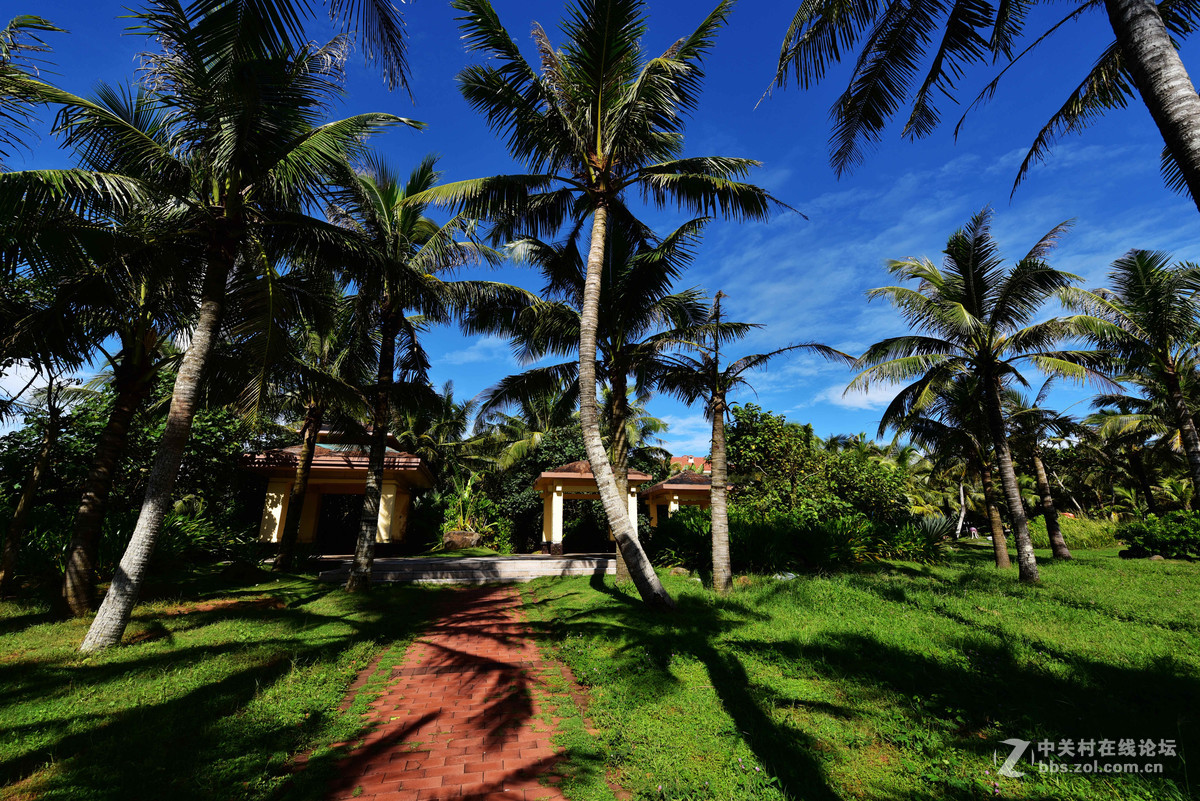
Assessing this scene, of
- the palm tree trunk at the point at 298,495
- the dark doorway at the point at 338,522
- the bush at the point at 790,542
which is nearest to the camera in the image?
the palm tree trunk at the point at 298,495

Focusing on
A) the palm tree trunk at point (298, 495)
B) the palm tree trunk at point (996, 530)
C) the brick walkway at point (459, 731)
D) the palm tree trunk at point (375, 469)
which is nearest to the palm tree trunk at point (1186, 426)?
the palm tree trunk at point (996, 530)

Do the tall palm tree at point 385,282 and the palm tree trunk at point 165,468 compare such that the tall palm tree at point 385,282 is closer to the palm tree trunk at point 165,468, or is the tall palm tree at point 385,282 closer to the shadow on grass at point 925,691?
the palm tree trunk at point 165,468

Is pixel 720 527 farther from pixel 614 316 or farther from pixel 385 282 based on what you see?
pixel 385 282

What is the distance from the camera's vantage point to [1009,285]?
11.4 m

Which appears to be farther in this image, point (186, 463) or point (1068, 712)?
point (186, 463)

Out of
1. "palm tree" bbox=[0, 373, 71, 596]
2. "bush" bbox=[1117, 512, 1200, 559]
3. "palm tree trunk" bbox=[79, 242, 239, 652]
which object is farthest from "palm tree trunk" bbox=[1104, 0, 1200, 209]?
"bush" bbox=[1117, 512, 1200, 559]

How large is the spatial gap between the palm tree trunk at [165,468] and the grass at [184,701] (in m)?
0.36

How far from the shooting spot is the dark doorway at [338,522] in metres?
20.5

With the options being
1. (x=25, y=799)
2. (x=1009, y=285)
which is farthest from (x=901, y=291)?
(x=25, y=799)

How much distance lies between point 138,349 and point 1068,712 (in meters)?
12.0

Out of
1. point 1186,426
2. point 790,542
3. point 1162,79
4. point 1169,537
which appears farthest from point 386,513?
point 1169,537

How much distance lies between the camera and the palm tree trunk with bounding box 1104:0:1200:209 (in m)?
3.16

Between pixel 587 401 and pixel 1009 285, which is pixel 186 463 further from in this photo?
pixel 1009 285

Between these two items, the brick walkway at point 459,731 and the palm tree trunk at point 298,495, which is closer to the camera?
the brick walkway at point 459,731
